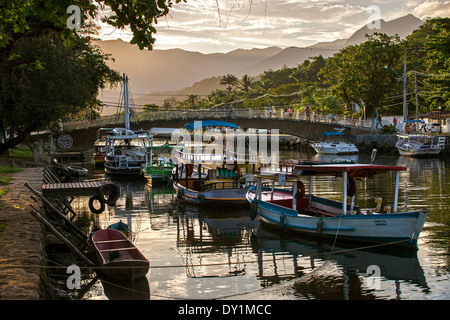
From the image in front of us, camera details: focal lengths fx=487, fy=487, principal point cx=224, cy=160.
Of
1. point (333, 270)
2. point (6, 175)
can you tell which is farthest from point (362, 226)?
point (6, 175)

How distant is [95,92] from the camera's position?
1657 inches

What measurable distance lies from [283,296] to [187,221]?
393 inches

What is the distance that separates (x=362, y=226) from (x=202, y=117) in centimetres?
4164

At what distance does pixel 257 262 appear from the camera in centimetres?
1471

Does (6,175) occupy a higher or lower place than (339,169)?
lower

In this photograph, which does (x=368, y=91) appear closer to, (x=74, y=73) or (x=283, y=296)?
(x=74, y=73)

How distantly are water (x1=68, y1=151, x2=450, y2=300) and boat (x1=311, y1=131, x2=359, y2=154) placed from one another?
3451cm

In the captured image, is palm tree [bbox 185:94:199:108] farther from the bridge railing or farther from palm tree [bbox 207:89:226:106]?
the bridge railing

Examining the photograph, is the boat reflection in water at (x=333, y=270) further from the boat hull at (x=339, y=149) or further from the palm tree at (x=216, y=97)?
the palm tree at (x=216, y=97)

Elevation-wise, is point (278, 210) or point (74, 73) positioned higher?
point (74, 73)

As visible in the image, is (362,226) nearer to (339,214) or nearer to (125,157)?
(339,214)

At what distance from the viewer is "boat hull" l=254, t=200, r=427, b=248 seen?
14836mm
